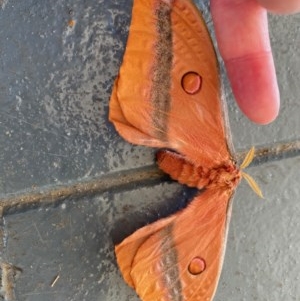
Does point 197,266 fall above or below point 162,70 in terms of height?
below

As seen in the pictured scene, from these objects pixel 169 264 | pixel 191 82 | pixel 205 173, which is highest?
pixel 191 82

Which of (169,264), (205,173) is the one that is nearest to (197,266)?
(169,264)

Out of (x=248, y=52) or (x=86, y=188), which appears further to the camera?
(x=86, y=188)

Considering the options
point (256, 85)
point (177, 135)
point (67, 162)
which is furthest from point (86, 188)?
point (256, 85)

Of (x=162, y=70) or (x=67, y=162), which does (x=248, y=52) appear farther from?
(x=67, y=162)

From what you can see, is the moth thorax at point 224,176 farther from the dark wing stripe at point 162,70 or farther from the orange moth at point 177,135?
the dark wing stripe at point 162,70

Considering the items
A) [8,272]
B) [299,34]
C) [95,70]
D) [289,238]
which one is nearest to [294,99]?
[299,34]

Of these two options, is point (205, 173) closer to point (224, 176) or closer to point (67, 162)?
point (224, 176)

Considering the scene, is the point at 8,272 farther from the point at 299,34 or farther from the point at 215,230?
the point at 299,34
